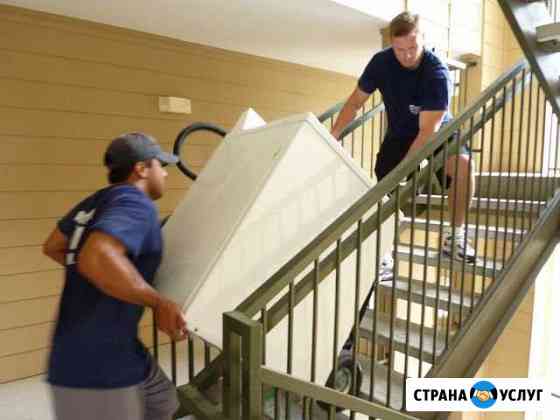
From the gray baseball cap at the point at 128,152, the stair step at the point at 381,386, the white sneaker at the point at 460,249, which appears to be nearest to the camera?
the gray baseball cap at the point at 128,152

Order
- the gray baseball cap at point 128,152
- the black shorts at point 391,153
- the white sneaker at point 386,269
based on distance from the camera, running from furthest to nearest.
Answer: the white sneaker at point 386,269 < the black shorts at point 391,153 < the gray baseball cap at point 128,152

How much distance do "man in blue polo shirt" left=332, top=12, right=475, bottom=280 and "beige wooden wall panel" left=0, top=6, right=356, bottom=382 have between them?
1.75 m

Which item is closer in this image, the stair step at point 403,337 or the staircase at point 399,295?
the staircase at point 399,295

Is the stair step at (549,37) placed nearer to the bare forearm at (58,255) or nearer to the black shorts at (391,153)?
the black shorts at (391,153)

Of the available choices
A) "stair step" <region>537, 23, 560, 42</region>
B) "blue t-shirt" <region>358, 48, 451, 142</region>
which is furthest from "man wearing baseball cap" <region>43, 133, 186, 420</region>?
"stair step" <region>537, 23, 560, 42</region>

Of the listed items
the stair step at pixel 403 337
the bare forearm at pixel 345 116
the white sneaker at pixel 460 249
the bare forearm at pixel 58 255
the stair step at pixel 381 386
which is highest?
the bare forearm at pixel 345 116

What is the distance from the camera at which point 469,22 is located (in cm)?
447

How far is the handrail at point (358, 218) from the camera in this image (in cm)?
124

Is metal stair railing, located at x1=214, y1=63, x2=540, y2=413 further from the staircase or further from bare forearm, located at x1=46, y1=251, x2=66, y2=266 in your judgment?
bare forearm, located at x1=46, y1=251, x2=66, y2=266

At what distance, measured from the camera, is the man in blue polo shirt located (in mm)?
1993

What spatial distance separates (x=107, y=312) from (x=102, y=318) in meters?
0.02

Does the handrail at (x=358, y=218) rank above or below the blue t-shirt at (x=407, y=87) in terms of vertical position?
below

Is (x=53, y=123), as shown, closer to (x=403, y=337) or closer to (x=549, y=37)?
(x=403, y=337)

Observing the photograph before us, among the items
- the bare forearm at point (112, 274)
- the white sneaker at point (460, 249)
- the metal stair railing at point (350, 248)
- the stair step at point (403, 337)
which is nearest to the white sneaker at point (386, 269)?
the stair step at point (403, 337)
